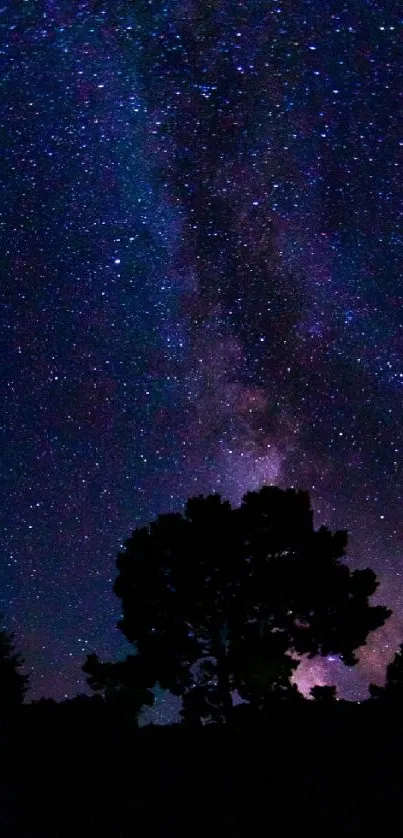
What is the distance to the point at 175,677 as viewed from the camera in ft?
77.8

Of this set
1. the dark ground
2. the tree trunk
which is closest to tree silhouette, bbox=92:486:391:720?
the tree trunk

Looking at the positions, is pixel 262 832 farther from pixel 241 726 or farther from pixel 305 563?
pixel 305 563

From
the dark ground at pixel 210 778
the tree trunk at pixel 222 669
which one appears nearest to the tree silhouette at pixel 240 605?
the tree trunk at pixel 222 669

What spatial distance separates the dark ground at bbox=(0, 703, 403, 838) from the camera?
10.0m

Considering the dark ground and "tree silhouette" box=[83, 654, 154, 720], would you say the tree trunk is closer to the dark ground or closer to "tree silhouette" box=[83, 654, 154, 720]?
"tree silhouette" box=[83, 654, 154, 720]

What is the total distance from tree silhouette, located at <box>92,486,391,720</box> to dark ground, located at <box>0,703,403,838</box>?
427 inches

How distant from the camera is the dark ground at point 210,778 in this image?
10031 mm

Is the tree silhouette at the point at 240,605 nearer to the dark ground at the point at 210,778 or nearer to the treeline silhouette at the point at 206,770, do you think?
the treeline silhouette at the point at 206,770

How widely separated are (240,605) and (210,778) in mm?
12754

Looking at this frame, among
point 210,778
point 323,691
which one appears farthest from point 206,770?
point 323,691

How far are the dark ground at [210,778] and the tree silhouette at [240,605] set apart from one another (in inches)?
427

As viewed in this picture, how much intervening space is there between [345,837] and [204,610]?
47.6 ft

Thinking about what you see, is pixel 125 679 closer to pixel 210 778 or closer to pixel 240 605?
pixel 240 605

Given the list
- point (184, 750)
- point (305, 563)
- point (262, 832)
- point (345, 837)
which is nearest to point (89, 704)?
A: point (184, 750)
